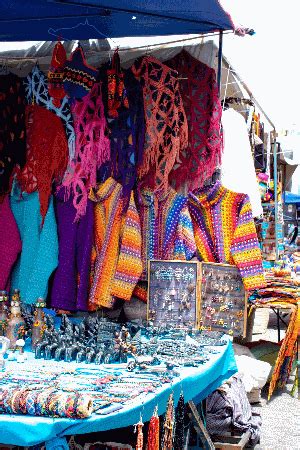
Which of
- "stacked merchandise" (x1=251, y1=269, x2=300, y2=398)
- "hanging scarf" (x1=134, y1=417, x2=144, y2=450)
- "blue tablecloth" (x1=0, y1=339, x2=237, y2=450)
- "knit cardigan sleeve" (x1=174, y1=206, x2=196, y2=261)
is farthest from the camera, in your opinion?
"stacked merchandise" (x1=251, y1=269, x2=300, y2=398)

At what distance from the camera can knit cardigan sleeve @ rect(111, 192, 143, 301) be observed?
4.68 metres

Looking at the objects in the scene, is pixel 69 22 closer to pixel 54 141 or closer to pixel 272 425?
pixel 54 141

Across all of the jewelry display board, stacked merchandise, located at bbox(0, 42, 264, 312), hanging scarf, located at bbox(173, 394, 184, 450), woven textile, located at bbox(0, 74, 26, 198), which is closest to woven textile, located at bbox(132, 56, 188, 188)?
stacked merchandise, located at bbox(0, 42, 264, 312)

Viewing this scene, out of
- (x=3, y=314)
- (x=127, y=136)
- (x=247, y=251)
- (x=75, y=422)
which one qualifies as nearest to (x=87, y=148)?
(x=127, y=136)

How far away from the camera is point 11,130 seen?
16.5 feet

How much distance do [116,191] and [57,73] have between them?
2.87 ft

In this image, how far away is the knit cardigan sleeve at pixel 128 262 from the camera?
15.4 feet

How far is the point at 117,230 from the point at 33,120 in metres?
1.00

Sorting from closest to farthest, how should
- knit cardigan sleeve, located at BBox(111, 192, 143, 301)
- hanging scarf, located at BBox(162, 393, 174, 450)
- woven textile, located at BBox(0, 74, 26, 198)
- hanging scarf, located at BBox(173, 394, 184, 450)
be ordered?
1. hanging scarf, located at BBox(162, 393, 174, 450)
2. hanging scarf, located at BBox(173, 394, 184, 450)
3. knit cardigan sleeve, located at BBox(111, 192, 143, 301)
4. woven textile, located at BBox(0, 74, 26, 198)

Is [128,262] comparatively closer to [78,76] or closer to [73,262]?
[73,262]

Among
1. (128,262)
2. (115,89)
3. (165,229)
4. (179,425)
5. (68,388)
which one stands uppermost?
(115,89)

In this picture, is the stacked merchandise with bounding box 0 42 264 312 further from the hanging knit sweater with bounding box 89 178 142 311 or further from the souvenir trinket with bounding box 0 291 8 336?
the souvenir trinket with bounding box 0 291 8 336

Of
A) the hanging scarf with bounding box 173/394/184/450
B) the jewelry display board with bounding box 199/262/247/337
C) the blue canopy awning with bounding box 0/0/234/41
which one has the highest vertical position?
the blue canopy awning with bounding box 0/0/234/41

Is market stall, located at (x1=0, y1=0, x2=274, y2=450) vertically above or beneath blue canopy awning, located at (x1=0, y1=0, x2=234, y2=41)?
beneath
